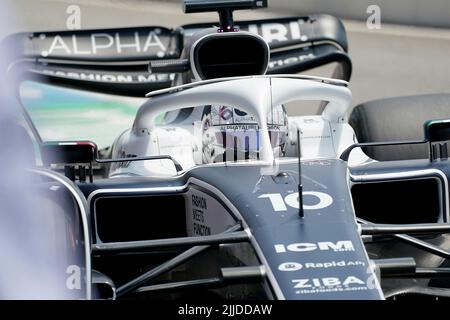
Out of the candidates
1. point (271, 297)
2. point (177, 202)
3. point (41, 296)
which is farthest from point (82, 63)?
point (271, 297)

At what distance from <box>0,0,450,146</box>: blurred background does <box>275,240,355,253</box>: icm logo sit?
5.01 meters

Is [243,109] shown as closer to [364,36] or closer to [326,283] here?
[326,283]

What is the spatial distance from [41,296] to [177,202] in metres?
0.79

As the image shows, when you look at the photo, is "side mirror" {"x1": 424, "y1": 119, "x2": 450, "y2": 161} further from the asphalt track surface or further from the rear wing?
the asphalt track surface

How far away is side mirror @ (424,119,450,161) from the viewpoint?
416 cm

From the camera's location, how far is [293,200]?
11.9 ft

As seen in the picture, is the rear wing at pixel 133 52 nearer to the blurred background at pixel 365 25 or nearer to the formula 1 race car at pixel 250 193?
the formula 1 race car at pixel 250 193

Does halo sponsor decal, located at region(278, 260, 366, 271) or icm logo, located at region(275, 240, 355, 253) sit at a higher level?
icm logo, located at region(275, 240, 355, 253)

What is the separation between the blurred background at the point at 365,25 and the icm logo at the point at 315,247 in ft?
16.4

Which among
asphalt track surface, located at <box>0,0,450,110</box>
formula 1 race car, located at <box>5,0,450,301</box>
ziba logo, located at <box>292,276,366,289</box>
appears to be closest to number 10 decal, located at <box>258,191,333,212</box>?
formula 1 race car, located at <box>5,0,450,301</box>

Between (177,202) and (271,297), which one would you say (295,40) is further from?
(271,297)

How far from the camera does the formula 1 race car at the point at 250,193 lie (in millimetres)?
3418

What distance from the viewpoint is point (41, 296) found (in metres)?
3.55

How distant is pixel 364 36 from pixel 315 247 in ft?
20.6
